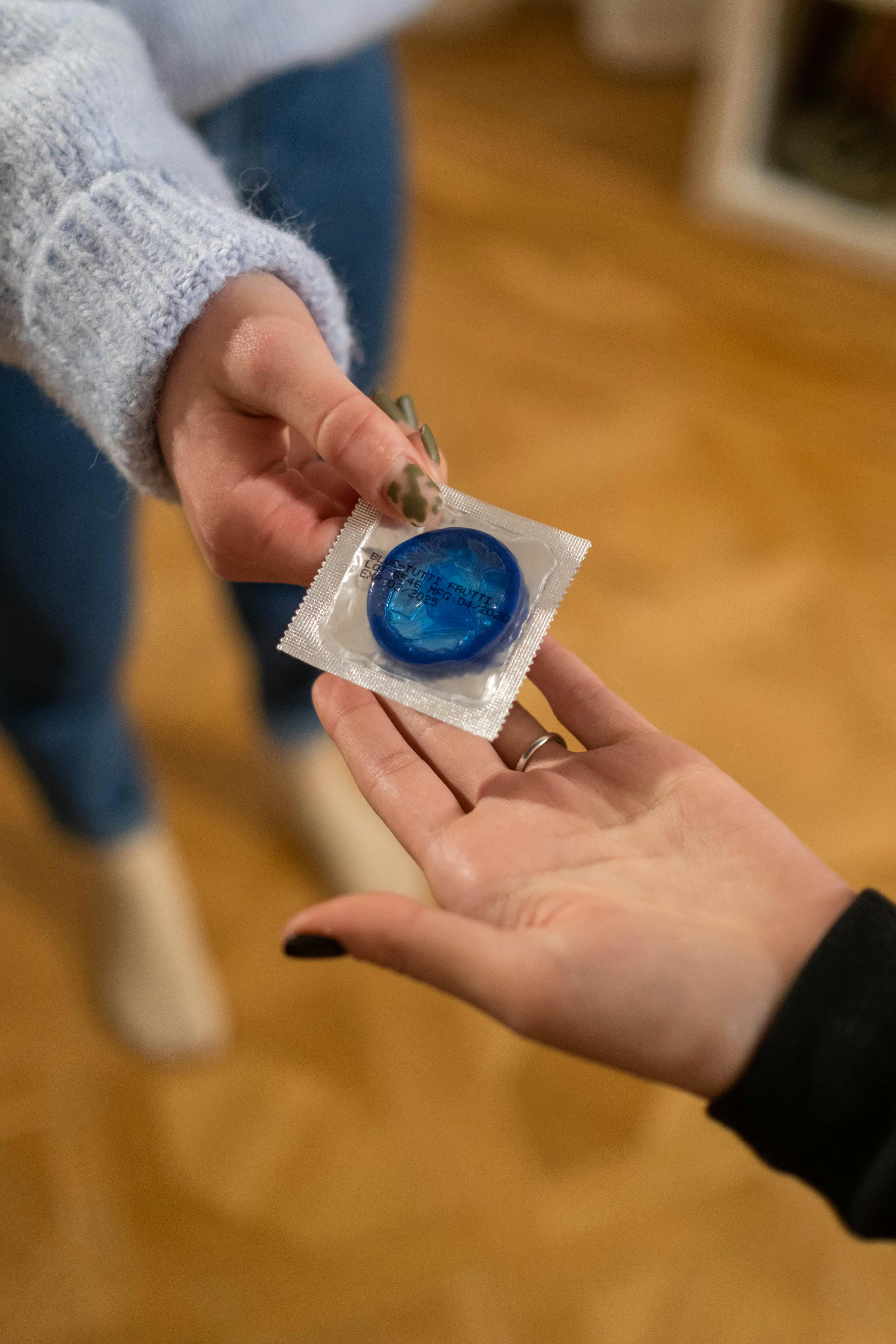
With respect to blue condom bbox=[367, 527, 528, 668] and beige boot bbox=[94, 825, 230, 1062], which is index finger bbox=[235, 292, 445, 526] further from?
beige boot bbox=[94, 825, 230, 1062]

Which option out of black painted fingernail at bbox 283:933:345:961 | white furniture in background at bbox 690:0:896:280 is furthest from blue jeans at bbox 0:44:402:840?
white furniture in background at bbox 690:0:896:280

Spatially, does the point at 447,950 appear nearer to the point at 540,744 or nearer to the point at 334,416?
the point at 540,744

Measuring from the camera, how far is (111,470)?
65 centimetres

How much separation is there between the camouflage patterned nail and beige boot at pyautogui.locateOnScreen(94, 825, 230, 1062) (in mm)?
614

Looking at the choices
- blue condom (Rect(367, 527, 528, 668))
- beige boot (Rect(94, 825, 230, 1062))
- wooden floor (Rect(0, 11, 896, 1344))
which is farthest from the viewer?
beige boot (Rect(94, 825, 230, 1062))

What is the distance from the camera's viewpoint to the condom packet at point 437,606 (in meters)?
0.51

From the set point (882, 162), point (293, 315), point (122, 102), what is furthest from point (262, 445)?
point (882, 162)

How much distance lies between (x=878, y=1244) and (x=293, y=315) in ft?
2.73

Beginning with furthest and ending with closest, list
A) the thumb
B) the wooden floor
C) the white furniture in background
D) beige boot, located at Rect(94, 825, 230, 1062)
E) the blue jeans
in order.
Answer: the white furniture in background → beige boot, located at Rect(94, 825, 230, 1062) → the wooden floor → the blue jeans → the thumb

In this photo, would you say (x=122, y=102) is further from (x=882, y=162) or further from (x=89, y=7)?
(x=882, y=162)

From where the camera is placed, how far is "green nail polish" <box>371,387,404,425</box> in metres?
0.51

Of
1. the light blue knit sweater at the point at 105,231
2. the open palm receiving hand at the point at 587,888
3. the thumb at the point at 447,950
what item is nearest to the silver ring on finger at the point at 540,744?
the open palm receiving hand at the point at 587,888

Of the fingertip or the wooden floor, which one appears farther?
the wooden floor

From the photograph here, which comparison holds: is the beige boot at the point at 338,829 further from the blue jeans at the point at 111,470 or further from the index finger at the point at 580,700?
the index finger at the point at 580,700
